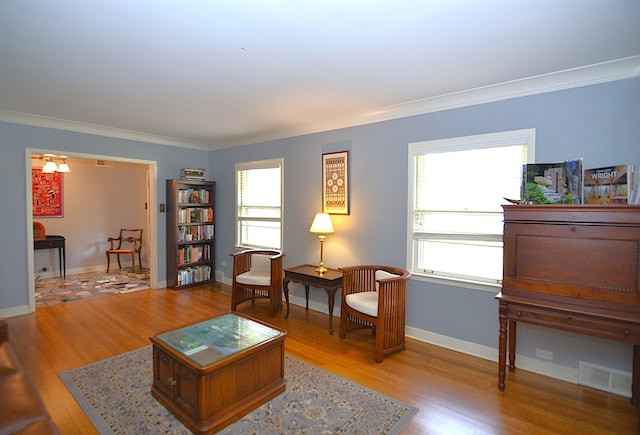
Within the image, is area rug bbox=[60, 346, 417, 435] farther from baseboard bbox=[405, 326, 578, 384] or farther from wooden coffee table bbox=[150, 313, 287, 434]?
baseboard bbox=[405, 326, 578, 384]

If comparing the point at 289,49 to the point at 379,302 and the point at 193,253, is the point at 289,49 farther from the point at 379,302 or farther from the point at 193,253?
the point at 193,253

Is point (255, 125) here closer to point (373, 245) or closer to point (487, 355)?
point (373, 245)

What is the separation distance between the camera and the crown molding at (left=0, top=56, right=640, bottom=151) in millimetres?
2492

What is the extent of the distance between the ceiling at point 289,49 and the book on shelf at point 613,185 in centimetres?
82

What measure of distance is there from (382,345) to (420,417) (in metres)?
0.80

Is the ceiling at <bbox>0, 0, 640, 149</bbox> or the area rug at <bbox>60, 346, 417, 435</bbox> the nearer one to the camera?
the ceiling at <bbox>0, 0, 640, 149</bbox>

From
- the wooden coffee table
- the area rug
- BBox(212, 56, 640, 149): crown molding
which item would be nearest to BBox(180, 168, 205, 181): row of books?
BBox(212, 56, 640, 149): crown molding

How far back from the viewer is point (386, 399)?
7.93 feet

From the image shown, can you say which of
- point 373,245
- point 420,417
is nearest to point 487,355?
point 420,417

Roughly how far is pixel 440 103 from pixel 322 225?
1829 mm

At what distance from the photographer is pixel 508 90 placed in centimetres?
289

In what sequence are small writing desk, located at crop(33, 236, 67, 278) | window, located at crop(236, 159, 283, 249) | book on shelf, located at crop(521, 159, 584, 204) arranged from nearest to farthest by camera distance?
book on shelf, located at crop(521, 159, 584, 204) < window, located at crop(236, 159, 283, 249) < small writing desk, located at crop(33, 236, 67, 278)

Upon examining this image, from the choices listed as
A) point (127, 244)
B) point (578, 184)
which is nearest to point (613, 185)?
point (578, 184)

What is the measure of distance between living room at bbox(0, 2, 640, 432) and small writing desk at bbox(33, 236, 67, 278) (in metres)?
2.00
